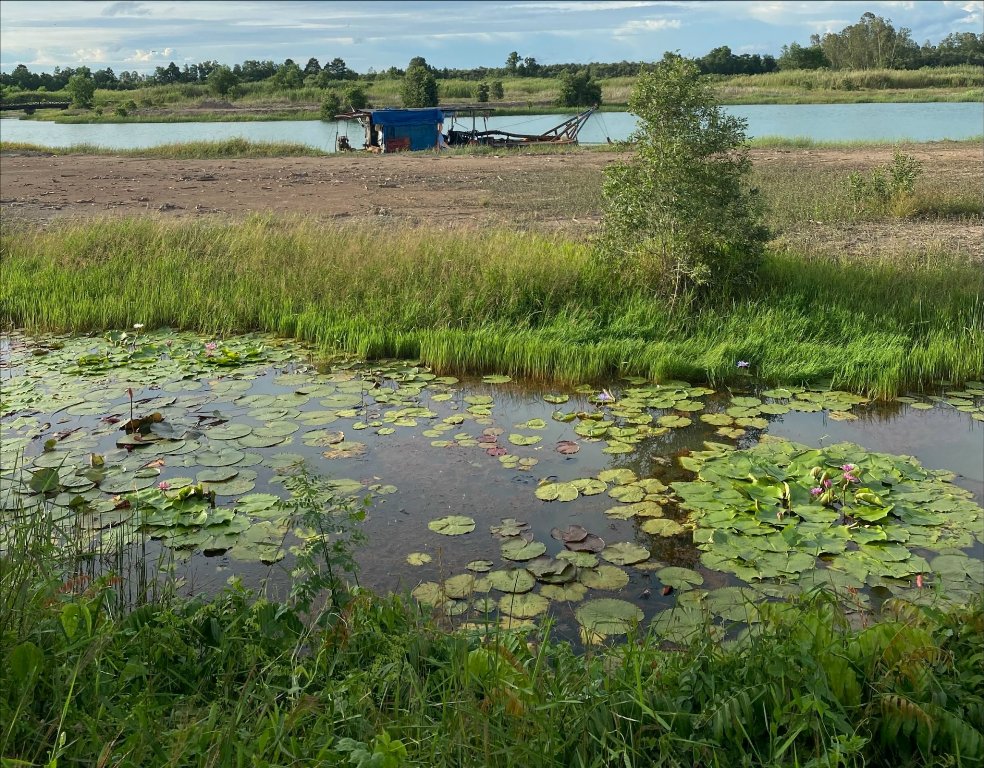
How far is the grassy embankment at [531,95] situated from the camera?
52.3 meters

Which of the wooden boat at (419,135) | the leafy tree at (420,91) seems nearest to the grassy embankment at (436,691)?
the wooden boat at (419,135)

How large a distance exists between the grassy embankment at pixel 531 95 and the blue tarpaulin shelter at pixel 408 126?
20.2 meters

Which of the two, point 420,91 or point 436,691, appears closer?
point 436,691

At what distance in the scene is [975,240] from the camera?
1103 cm

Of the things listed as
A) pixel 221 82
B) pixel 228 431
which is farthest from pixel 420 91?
pixel 228 431

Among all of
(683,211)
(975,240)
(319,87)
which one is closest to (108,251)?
(683,211)

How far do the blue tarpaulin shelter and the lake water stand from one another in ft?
12.8

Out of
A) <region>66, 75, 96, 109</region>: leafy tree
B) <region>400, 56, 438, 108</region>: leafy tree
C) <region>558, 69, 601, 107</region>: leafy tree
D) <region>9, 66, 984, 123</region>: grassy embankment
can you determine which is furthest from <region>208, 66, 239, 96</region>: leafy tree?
<region>558, 69, 601, 107</region>: leafy tree

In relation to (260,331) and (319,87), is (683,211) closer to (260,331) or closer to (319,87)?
(260,331)

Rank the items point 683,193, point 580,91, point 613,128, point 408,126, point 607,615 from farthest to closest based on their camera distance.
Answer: point 580,91 → point 613,128 → point 408,126 → point 683,193 → point 607,615

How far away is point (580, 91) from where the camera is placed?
49.2 m

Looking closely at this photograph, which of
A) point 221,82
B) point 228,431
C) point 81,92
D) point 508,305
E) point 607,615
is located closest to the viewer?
point 607,615

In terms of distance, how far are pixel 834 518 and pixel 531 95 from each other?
6364 cm

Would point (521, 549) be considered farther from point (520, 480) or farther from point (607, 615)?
point (520, 480)
